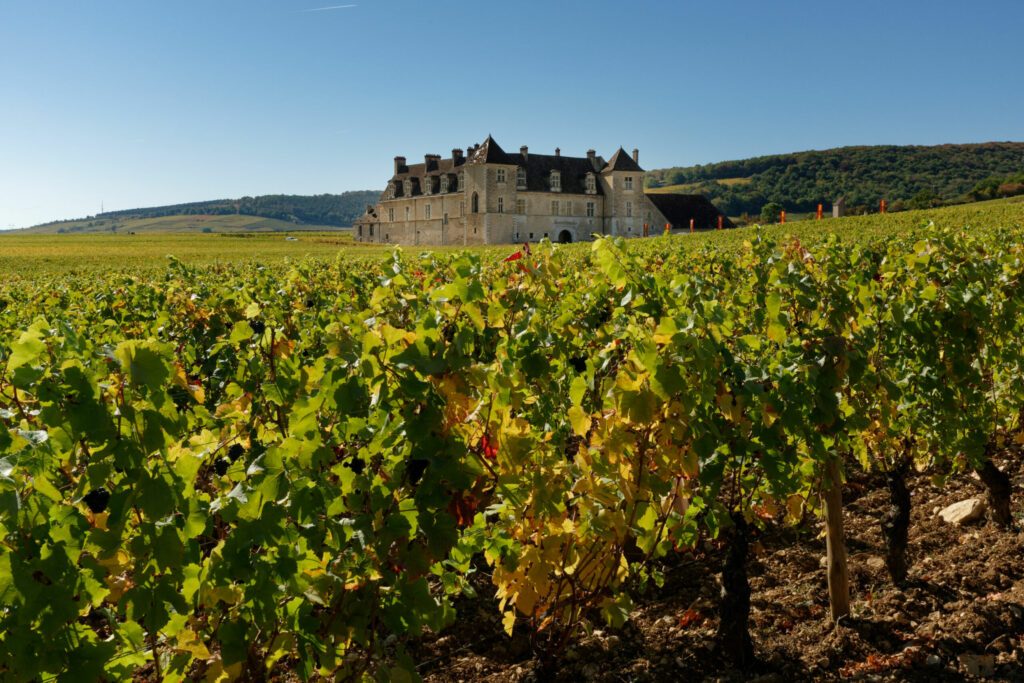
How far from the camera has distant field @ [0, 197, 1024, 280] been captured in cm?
3127

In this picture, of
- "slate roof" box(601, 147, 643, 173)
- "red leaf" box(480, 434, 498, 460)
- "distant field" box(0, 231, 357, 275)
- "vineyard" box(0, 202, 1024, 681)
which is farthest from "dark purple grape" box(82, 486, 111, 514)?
"slate roof" box(601, 147, 643, 173)

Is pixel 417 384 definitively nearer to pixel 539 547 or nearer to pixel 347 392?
pixel 347 392

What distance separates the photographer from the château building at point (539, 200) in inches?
2376

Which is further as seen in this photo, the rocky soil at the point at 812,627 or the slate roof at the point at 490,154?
the slate roof at the point at 490,154

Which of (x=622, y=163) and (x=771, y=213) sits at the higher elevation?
(x=622, y=163)

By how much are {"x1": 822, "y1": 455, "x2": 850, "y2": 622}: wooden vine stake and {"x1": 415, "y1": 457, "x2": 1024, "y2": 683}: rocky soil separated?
10 cm

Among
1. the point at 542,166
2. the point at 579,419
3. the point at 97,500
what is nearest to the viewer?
the point at 97,500

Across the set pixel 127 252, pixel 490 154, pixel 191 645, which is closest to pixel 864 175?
pixel 490 154

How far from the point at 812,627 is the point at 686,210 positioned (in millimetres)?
62112

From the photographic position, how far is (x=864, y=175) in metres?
113

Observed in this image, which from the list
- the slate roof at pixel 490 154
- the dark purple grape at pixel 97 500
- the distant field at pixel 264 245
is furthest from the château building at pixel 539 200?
the dark purple grape at pixel 97 500

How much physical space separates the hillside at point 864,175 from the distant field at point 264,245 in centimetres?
6397

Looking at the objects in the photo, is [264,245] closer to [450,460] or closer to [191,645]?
[191,645]

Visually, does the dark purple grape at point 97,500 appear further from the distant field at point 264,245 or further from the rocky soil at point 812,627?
the distant field at point 264,245
